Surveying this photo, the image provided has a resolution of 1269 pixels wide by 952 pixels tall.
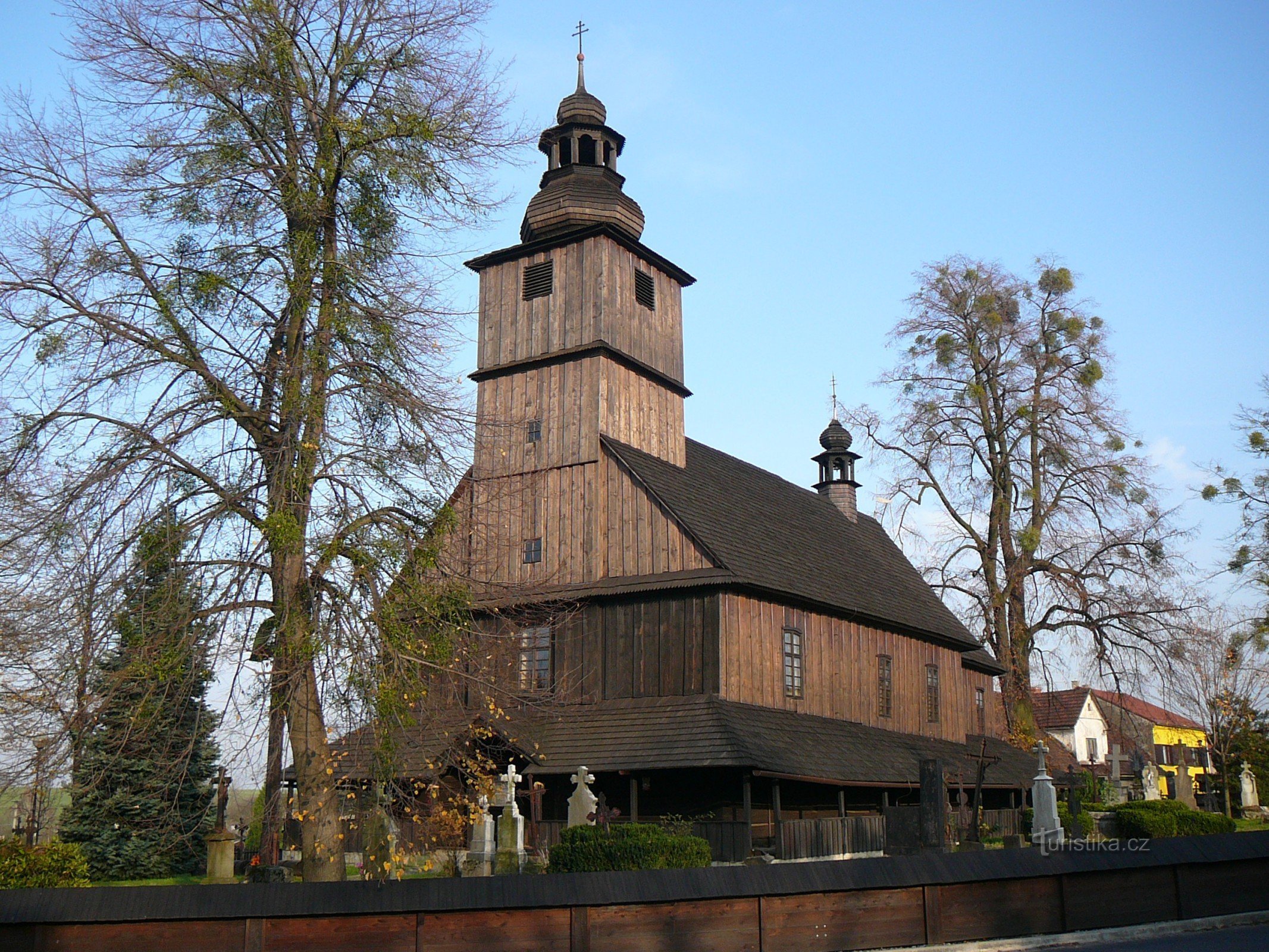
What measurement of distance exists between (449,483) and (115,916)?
552 cm

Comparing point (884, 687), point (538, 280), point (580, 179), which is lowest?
point (884, 687)

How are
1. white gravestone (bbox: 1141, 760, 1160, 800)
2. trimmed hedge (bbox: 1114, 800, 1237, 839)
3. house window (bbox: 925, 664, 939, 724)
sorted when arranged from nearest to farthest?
trimmed hedge (bbox: 1114, 800, 1237, 839) → house window (bbox: 925, 664, 939, 724) → white gravestone (bbox: 1141, 760, 1160, 800)

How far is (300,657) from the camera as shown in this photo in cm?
1170

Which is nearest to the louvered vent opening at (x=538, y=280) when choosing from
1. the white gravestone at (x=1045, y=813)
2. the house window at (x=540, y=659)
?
the house window at (x=540, y=659)

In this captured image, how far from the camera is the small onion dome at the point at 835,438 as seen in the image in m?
40.7

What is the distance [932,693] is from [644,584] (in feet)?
41.1

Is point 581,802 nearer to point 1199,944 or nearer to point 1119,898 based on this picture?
point 1119,898

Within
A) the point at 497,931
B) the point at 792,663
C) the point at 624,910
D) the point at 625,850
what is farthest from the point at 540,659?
the point at 497,931

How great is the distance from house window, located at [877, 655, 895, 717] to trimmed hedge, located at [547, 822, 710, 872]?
46.1ft

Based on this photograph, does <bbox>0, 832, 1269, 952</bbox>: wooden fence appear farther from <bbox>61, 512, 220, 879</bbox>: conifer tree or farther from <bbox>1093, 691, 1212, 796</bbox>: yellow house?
<bbox>1093, 691, 1212, 796</bbox>: yellow house

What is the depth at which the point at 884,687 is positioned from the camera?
29672 millimetres

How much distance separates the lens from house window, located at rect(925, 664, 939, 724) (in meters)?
32.0

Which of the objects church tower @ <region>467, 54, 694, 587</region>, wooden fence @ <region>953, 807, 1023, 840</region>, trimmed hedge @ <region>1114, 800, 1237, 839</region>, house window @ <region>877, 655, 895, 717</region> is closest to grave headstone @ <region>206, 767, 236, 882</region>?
church tower @ <region>467, 54, 694, 587</region>

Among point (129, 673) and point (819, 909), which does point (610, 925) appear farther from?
point (129, 673)
